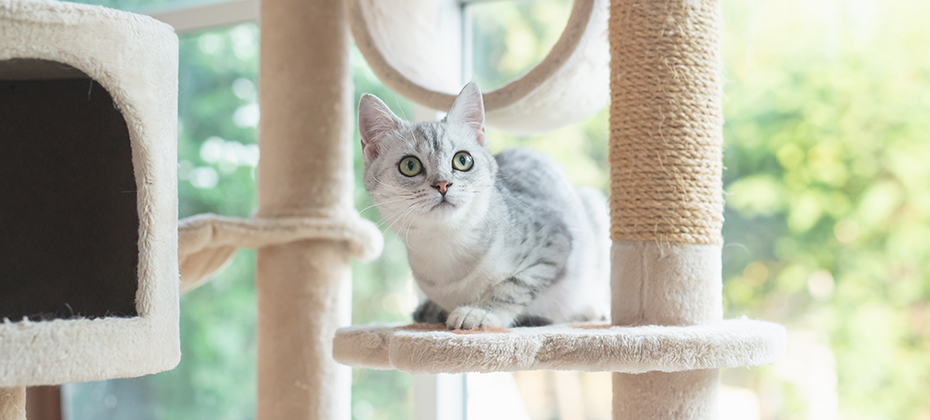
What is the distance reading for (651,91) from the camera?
41.3 inches

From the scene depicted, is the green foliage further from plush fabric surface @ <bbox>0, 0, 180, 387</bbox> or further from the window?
plush fabric surface @ <bbox>0, 0, 180, 387</bbox>

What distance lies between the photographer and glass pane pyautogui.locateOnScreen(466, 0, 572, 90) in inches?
78.6

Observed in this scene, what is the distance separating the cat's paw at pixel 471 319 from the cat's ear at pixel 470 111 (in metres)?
0.31

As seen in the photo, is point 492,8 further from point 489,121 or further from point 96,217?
point 96,217

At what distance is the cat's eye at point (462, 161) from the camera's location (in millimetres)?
1089

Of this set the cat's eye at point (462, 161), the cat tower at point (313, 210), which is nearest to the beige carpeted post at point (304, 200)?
the cat tower at point (313, 210)

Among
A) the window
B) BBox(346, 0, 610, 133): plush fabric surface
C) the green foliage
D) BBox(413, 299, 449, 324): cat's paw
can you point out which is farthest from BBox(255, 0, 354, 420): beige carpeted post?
the green foliage

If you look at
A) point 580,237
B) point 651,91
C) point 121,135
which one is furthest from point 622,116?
point 121,135

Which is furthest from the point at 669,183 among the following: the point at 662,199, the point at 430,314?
the point at 430,314

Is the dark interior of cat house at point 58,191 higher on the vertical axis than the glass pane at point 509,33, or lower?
lower

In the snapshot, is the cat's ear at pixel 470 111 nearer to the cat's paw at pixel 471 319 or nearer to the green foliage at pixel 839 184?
the cat's paw at pixel 471 319

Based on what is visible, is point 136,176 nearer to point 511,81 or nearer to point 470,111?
point 470,111

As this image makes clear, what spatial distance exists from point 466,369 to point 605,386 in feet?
3.92

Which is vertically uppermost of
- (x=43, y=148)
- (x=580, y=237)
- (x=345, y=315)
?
(x=43, y=148)
